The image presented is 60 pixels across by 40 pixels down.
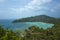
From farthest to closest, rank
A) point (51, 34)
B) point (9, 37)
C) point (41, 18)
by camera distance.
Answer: point (41, 18) → point (51, 34) → point (9, 37)

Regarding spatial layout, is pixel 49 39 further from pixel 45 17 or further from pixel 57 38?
pixel 45 17

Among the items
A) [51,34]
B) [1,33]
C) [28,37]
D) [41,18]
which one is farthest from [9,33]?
[41,18]

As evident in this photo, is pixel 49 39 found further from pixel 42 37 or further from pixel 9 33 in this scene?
pixel 9 33

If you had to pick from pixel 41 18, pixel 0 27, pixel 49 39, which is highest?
pixel 41 18

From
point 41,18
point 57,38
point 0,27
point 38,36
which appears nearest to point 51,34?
point 57,38

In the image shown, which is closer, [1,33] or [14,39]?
[14,39]

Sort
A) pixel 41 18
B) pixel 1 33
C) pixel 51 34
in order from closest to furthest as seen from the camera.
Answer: pixel 1 33 → pixel 51 34 → pixel 41 18

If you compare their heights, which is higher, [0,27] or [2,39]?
[0,27]

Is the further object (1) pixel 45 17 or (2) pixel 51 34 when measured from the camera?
(1) pixel 45 17

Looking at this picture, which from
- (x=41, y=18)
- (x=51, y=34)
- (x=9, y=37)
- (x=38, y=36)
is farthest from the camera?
(x=41, y=18)

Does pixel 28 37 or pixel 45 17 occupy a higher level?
pixel 45 17
